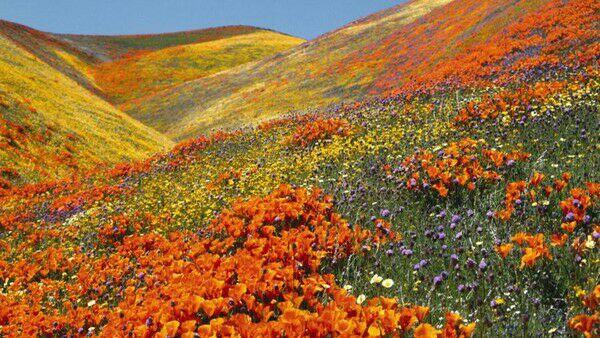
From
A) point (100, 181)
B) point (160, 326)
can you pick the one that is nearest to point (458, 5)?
point (100, 181)

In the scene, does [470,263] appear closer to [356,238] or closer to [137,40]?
[356,238]

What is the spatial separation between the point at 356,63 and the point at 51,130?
28.0m

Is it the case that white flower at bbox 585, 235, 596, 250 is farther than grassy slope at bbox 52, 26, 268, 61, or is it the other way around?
grassy slope at bbox 52, 26, 268, 61

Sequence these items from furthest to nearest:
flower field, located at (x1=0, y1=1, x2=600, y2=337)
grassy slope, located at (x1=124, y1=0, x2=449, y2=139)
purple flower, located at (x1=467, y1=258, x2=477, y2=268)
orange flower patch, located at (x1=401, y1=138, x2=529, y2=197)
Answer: grassy slope, located at (x1=124, y1=0, x2=449, y2=139), orange flower patch, located at (x1=401, y1=138, x2=529, y2=197), purple flower, located at (x1=467, y1=258, x2=477, y2=268), flower field, located at (x1=0, y1=1, x2=600, y2=337)

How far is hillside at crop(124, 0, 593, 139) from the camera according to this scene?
28.6 metres

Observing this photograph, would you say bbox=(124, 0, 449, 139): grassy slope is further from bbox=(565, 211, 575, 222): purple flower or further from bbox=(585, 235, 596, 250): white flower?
bbox=(585, 235, 596, 250): white flower

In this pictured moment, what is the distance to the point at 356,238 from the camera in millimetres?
5520

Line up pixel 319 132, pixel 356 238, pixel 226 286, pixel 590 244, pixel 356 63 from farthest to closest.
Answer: pixel 356 63, pixel 319 132, pixel 356 238, pixel 226 286, pixel 590 244

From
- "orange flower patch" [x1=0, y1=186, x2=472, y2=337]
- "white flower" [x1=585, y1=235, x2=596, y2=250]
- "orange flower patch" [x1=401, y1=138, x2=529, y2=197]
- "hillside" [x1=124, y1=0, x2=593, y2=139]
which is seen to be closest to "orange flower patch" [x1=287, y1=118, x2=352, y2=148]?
"orange flower patch" [x1=401, y1=138, x2=529, y2=197]

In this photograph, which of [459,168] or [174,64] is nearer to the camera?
[459,168]

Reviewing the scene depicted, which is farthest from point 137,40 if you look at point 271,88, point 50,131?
point 50,131

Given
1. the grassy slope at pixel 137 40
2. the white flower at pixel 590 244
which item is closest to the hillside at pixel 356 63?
the white flower at pixel 590 244

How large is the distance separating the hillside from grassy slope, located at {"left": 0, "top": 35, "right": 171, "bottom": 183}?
965cm

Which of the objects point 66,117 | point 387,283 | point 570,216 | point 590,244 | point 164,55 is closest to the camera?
point 590,244
